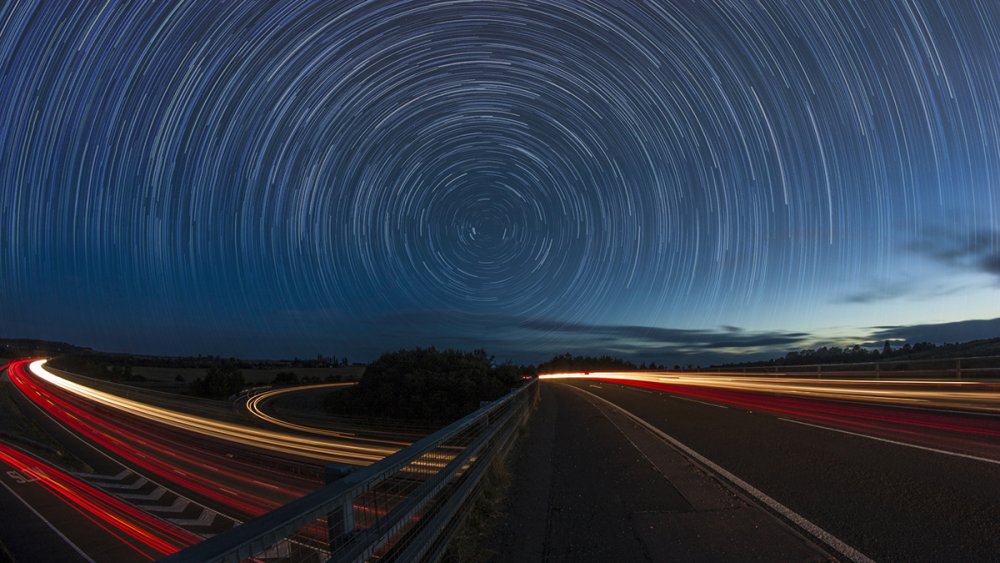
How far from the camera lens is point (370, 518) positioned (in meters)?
3.47

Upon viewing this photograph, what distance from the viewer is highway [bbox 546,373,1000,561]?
16.1 feet

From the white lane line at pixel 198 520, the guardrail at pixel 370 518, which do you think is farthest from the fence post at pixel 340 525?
the white lane line at pixel 198 520

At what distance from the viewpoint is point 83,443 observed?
3709 centimetres

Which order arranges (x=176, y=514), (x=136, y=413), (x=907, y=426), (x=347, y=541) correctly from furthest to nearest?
1. (x=136, y=413)
2. (x=176, y=514)
3. (x=907, y=426)
4. (x=347, y=541)

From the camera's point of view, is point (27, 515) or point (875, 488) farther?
point (27, 515)

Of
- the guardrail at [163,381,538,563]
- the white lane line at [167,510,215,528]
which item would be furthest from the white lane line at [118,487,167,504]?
the guardrail at [163,381,538,563]

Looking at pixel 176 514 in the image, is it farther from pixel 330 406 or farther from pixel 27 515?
pixel 330 406

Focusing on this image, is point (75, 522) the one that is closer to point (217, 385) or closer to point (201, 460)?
point (201, 460)

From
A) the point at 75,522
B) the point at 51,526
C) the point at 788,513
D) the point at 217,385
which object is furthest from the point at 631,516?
the point at 217,385

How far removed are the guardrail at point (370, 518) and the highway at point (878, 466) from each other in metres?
3.72

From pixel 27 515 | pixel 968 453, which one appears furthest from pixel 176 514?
pixel 968 453

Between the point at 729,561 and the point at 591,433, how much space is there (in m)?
10.4

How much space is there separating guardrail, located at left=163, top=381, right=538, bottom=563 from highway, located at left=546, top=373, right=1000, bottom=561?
372 centimetres

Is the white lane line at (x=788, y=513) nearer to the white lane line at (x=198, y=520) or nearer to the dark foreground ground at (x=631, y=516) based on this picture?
the dark foreground ground at (x=631, y=516)
